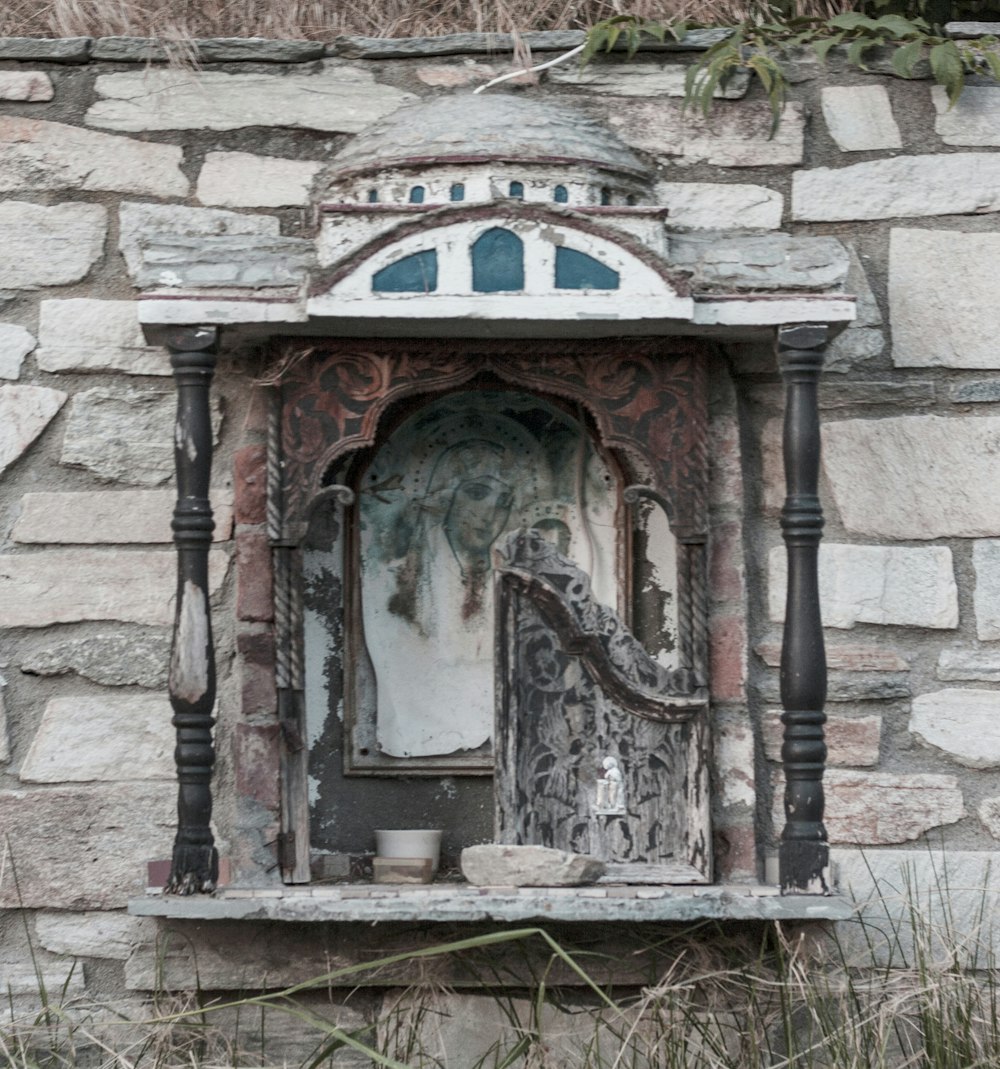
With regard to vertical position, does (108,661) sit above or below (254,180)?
below

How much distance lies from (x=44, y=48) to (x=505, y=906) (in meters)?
1.83

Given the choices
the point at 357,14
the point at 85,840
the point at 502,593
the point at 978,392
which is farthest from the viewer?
the point at 357,14

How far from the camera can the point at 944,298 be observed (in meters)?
3.48

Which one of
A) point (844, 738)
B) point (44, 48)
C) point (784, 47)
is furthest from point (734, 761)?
point (44, 48)

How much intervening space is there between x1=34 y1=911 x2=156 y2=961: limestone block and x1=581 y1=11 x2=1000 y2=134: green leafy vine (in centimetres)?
183

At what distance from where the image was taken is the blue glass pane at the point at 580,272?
10.0ft

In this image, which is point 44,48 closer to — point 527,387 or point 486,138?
point 486,138

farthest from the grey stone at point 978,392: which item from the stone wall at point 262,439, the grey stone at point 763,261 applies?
the grey stone at point 763,261

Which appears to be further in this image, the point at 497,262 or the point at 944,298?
the point at 944,298

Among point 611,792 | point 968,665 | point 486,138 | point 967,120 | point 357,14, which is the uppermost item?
point 357,14

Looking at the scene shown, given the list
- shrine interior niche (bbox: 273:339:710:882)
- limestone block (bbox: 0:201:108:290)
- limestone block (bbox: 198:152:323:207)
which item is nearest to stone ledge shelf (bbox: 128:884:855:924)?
shrine interior niche (bbox: 273:339:710:882)

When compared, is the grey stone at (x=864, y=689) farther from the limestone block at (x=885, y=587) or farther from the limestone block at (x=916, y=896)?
the limestone block at (x=916, y=896)

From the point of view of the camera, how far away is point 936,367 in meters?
3.47

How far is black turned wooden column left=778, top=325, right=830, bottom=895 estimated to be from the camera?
3.08m
